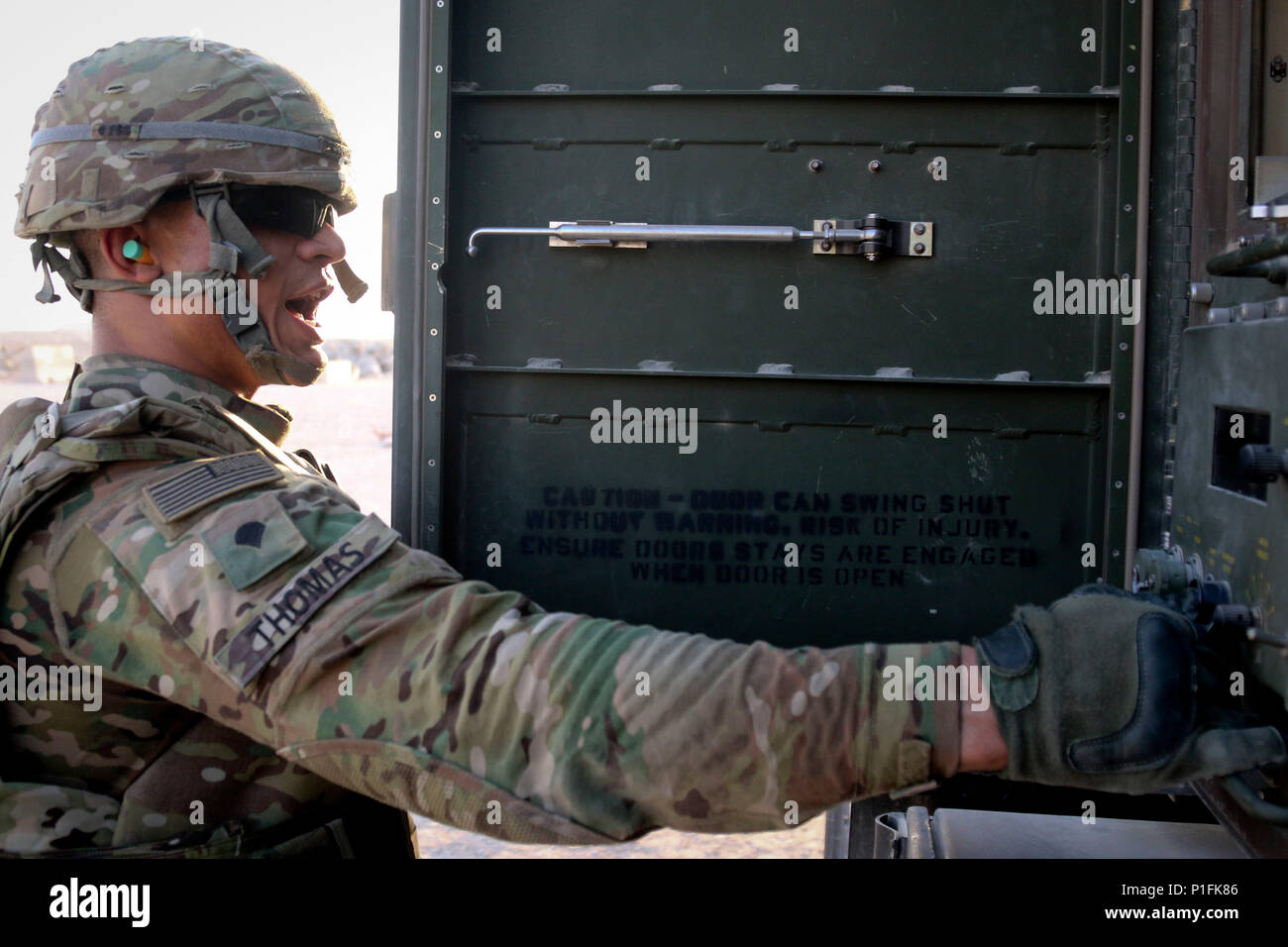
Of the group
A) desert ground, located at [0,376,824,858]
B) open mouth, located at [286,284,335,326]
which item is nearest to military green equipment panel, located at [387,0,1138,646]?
desert ground, located at [0,376,824,858]

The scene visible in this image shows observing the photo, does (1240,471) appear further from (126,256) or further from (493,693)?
(126,256)

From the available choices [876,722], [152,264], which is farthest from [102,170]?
[876,722]

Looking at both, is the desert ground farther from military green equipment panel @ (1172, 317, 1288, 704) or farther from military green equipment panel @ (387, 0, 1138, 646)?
military green equipment panel @ (1172, 317, 1288, 704)

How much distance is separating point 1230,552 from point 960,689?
1.83 feet

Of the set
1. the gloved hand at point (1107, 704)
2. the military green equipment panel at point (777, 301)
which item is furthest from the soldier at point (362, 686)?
the military green equipment panel at point (777, 301)

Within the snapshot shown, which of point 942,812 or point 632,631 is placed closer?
point 632,631

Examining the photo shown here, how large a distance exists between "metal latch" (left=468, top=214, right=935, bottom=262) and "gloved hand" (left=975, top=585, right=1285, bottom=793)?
1644 mm

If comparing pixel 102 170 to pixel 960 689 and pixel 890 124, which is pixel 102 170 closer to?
pixel 960 689

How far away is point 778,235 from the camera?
2.77 meters

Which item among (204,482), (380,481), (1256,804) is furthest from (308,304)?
(380,481)

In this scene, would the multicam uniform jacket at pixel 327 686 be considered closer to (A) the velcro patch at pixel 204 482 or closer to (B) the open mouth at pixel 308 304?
(A) the velcro patch at pixel 204 482

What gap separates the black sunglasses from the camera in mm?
1777

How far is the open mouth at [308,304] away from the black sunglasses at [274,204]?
10 cm

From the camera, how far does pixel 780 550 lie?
2.86 metres
